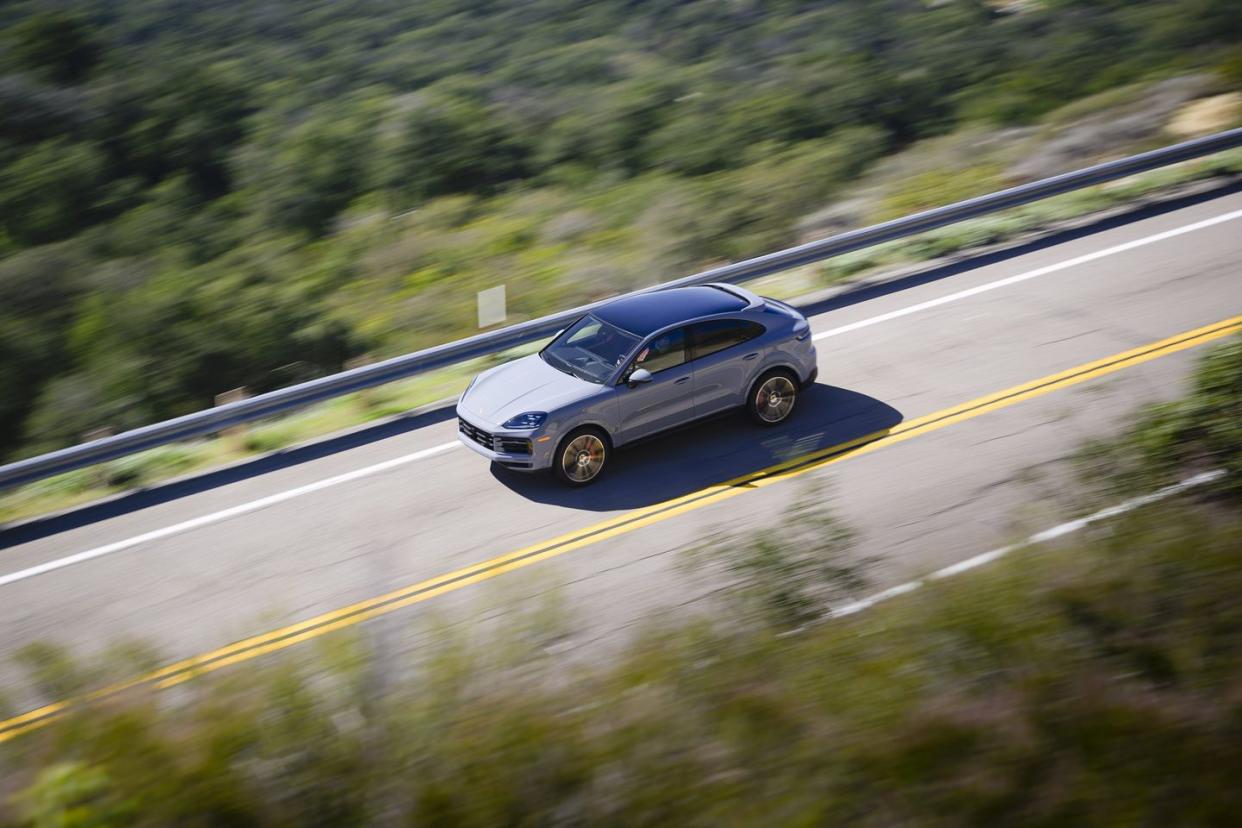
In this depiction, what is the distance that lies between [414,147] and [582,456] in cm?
1605

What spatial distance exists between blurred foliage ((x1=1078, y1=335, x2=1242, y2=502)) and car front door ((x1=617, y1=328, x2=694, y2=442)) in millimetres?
3888

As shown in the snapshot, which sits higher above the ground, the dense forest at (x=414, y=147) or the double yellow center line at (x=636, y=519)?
the dense forest at (x=414, y=147)

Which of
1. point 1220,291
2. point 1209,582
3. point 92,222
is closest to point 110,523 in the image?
point 1209,582

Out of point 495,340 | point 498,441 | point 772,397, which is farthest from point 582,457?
point 495,340

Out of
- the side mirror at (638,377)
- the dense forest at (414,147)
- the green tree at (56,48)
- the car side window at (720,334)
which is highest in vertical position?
the green tree at (56,48)

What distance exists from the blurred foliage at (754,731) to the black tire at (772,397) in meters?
5.25

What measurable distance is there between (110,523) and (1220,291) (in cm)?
1335

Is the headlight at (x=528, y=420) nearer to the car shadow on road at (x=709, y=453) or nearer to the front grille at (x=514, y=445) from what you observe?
the front grille at (x=514, y=445)

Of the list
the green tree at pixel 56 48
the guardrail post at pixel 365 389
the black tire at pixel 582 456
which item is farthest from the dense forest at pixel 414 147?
the black tire at pixel 582 456

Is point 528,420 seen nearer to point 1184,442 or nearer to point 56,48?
point 1184,442

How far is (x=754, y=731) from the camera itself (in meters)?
5.09

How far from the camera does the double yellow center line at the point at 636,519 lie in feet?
28.2

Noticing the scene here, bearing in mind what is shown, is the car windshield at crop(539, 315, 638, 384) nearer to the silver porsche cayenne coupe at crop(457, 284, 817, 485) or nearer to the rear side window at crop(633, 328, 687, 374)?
the silver porsche cayenne coupe at crop(457, 284, 817, 485)

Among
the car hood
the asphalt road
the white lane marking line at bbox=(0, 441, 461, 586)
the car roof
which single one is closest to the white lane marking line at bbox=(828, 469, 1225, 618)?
the asphalt road
